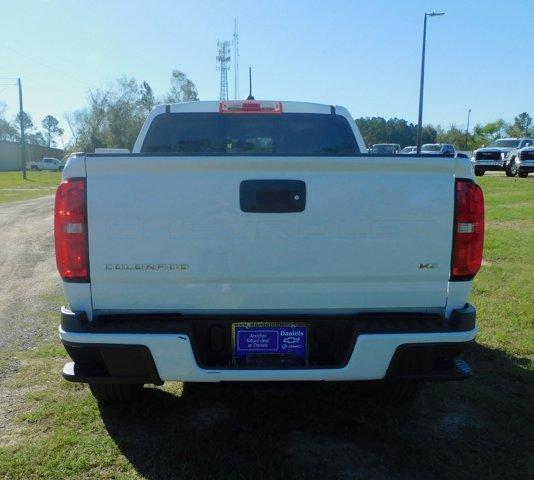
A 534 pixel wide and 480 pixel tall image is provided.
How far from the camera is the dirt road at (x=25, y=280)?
509 cm

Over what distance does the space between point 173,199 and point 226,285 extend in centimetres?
51

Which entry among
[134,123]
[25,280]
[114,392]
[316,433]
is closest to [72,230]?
[114,392]

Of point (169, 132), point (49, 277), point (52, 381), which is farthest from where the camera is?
point (49, 277)

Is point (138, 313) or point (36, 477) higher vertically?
point (138, 313)

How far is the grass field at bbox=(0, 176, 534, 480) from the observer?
2.88 metres

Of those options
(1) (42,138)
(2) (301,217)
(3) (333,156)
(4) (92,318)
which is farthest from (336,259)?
(1) (42,138)

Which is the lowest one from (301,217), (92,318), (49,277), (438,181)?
(49,277)

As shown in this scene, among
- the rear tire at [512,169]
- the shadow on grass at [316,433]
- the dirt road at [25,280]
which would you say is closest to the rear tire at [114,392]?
the shadow on grass at [316,433]

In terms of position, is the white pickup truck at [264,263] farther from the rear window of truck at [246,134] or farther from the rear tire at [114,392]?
the rear window of truck at [246,134]

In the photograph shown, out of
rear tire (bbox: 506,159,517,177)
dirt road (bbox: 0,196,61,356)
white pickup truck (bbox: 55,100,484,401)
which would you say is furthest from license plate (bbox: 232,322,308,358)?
rear tire (bbox: 506,159,517,177)

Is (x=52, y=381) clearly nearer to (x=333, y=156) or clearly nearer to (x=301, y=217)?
(x=301, y=217)

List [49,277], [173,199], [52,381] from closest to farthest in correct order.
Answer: [173,199] < [52,381] < [49,277]

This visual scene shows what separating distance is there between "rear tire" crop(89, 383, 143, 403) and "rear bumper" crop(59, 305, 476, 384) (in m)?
0.54

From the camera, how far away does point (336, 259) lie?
2.77m
